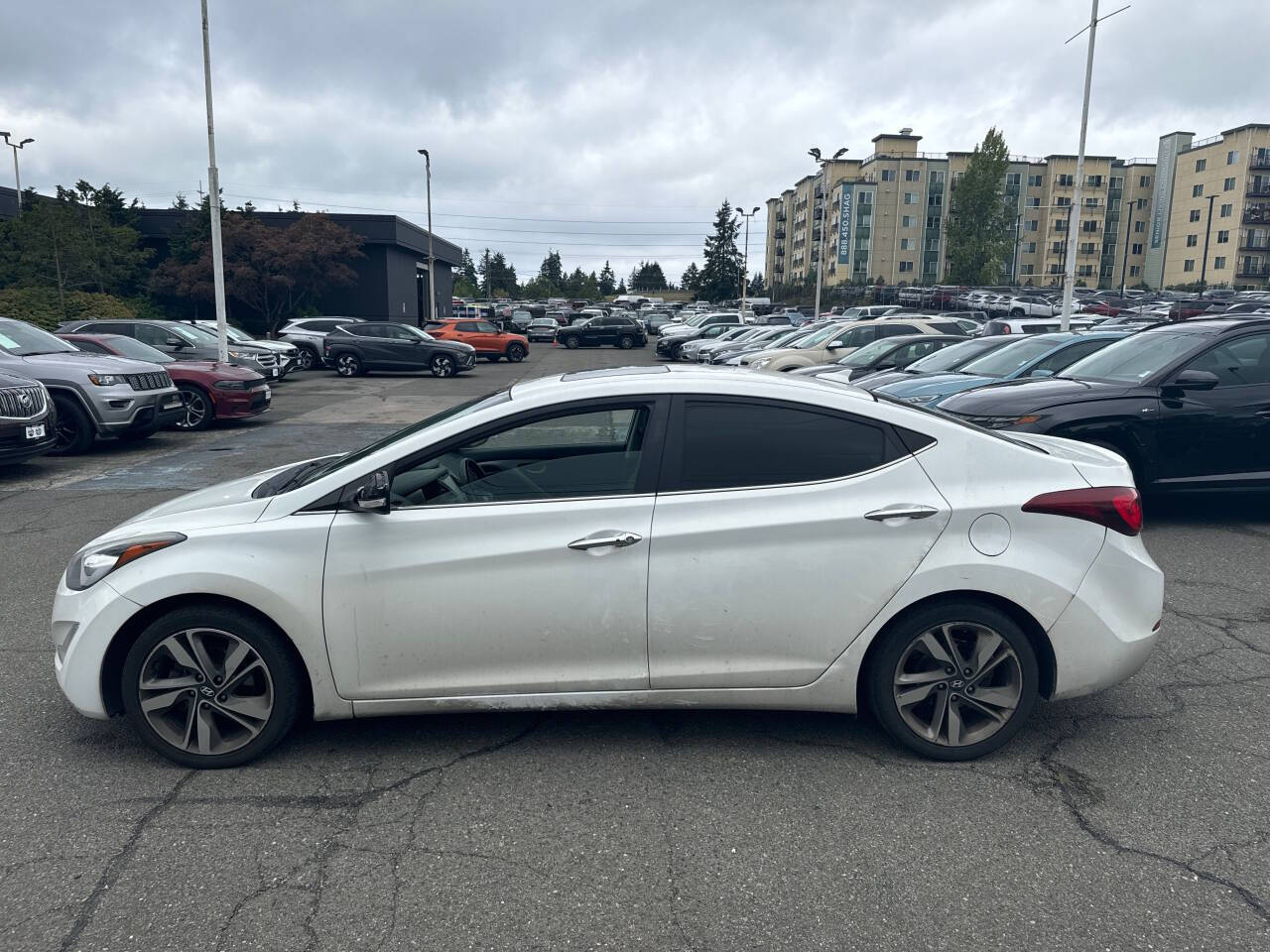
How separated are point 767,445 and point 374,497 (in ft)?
5.06

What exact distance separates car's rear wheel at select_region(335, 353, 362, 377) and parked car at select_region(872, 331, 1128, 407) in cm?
2080

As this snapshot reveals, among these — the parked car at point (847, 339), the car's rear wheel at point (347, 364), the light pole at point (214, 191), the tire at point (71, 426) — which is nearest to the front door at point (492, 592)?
the tire at point (71, 426)

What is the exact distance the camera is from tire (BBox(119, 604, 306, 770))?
359 centimetres

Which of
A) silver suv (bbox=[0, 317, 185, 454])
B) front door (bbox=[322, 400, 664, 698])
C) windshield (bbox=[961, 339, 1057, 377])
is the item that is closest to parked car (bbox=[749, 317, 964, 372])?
windshield (bbox=[961, 339, 1057, 377])

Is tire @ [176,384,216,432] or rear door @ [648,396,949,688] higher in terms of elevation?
rear door @ [648,396,949,688]

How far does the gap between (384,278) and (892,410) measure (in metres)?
47.7

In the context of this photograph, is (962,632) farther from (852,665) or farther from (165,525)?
(165,525)

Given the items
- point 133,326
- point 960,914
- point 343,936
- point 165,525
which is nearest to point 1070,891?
point 960,914

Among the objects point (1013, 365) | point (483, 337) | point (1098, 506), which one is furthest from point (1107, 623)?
point (483, 337)

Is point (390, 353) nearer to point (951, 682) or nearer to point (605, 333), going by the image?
point (605, 333)

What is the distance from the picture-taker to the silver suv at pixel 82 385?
38.8ft

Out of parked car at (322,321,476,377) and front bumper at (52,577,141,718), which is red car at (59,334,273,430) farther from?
parked car at (322,321,476,377)

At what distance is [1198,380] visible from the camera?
726 centimetres

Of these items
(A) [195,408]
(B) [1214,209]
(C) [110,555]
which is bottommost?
(A) [195,408]
